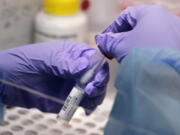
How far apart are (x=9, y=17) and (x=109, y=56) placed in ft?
1.55

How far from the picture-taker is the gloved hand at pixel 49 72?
666 millimetres

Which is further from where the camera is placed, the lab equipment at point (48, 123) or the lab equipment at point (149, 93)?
the lab equipment at point (48, 123)

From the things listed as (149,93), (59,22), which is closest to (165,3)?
(59,22)

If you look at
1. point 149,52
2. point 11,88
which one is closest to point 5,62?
point 11,88

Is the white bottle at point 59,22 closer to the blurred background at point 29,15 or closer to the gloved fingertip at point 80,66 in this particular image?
the blurred background at point 29,15

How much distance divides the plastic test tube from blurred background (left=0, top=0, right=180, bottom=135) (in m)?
0.17

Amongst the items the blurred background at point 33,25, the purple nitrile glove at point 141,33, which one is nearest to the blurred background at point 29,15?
the blurred background at point 33,25

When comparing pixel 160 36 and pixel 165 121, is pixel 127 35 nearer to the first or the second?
pixel 160 36

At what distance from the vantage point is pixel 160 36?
0.61 metres

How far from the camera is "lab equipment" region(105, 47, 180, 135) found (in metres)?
0.53

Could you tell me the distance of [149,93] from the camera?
1.77 feet

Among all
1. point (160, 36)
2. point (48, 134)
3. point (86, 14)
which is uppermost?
point (160, 36)

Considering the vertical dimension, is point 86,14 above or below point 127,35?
below

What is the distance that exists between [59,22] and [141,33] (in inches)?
18.0
